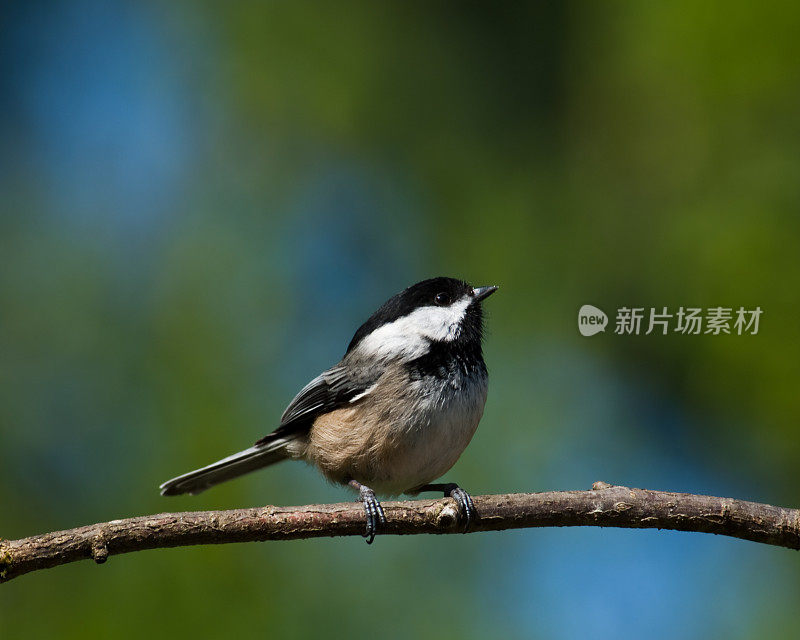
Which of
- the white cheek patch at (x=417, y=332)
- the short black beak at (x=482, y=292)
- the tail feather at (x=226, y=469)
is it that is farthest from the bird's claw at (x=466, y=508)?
the tail feather at (x=226, y=469)

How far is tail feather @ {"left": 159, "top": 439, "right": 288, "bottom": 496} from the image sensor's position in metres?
3.50

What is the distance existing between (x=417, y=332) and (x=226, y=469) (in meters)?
1.17

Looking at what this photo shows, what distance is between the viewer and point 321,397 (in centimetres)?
345

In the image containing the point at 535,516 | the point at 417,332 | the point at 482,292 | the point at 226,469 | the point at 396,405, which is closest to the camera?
the point at 535,516

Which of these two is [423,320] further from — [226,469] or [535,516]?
[226,469]

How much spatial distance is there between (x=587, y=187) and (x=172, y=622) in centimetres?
493

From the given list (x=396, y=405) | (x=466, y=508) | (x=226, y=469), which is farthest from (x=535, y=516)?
(x=226, y=469)

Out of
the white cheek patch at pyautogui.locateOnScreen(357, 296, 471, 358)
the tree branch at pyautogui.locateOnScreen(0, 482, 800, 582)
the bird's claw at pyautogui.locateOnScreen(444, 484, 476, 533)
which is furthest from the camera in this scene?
the white cheek patch at pyautogui.locateOnScreen(357, 296, 471, 358)

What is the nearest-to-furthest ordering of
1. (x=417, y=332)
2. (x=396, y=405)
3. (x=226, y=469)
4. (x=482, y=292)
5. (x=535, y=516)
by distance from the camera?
(x=535, y=516) < (x=396, y=405) < (x=417, y=332) < (x=482, y=292) < (x=226, y=469)

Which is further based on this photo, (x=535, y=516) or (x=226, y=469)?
(x=226, y=469)

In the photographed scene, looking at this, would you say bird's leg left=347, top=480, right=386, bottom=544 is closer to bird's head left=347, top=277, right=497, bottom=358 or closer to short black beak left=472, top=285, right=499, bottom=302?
bird's head left=347, top=277, right=497, bottom=358

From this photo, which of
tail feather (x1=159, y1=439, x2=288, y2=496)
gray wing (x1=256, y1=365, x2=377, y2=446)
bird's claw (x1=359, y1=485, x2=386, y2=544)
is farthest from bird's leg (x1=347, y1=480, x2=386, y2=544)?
tail feather (x1=159, y1=439, x2=288, y2=496)

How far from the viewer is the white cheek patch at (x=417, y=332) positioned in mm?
3209

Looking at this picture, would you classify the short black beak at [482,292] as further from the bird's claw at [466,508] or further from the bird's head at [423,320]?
the bird's claw at [466,508]
